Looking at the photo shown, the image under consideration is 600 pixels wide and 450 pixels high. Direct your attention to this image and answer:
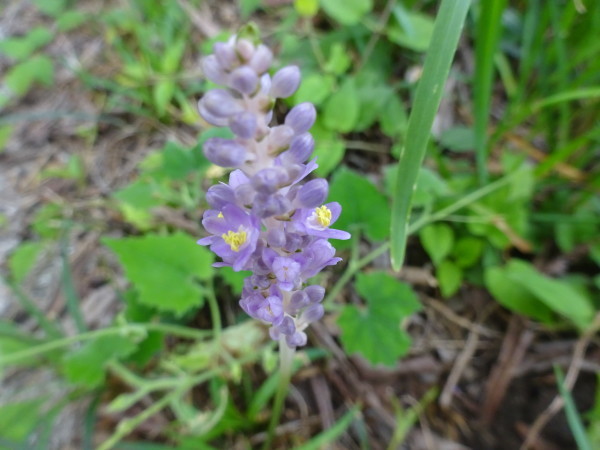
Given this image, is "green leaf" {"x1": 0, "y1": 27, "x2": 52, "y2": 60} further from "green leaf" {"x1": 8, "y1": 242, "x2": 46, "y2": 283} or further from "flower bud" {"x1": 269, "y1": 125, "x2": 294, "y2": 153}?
"flower bud" {"x1": 269, "y1": 125, "x2": 294, "y2": 153}

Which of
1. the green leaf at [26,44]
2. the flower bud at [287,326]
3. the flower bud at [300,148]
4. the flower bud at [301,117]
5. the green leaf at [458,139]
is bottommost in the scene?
the green leaf at [26,44]

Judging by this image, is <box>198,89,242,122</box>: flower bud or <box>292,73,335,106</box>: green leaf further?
<box>292,73,335,106</box>: green leaf

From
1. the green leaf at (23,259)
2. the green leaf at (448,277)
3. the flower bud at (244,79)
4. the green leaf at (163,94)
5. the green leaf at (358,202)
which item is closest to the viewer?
the flower bud at (244,79)

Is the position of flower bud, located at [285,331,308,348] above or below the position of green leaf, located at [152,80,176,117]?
above

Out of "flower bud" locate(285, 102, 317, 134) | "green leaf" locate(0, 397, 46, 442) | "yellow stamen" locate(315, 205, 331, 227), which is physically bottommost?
"green leaf" locate(0, 397, 46, 442)

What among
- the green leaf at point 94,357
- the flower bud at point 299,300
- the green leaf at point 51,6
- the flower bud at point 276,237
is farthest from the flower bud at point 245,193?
the green leaf at point 51,6

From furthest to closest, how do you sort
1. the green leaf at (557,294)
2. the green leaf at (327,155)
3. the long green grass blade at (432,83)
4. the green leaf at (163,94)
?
1. the green leaf at (163,94)
2. the green leaf at (327,155)
3. the green leaf at (557,294)
4. the long green grass blade at (432,83)

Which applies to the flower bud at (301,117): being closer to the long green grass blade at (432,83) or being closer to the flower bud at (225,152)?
the flower bud at (225,152)

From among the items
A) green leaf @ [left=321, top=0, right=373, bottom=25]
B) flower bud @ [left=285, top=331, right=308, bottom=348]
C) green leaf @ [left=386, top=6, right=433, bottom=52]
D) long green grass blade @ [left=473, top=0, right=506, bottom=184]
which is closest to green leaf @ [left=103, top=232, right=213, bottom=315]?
flower bud @ [left=285, top=331, right=308, bottom=348]
